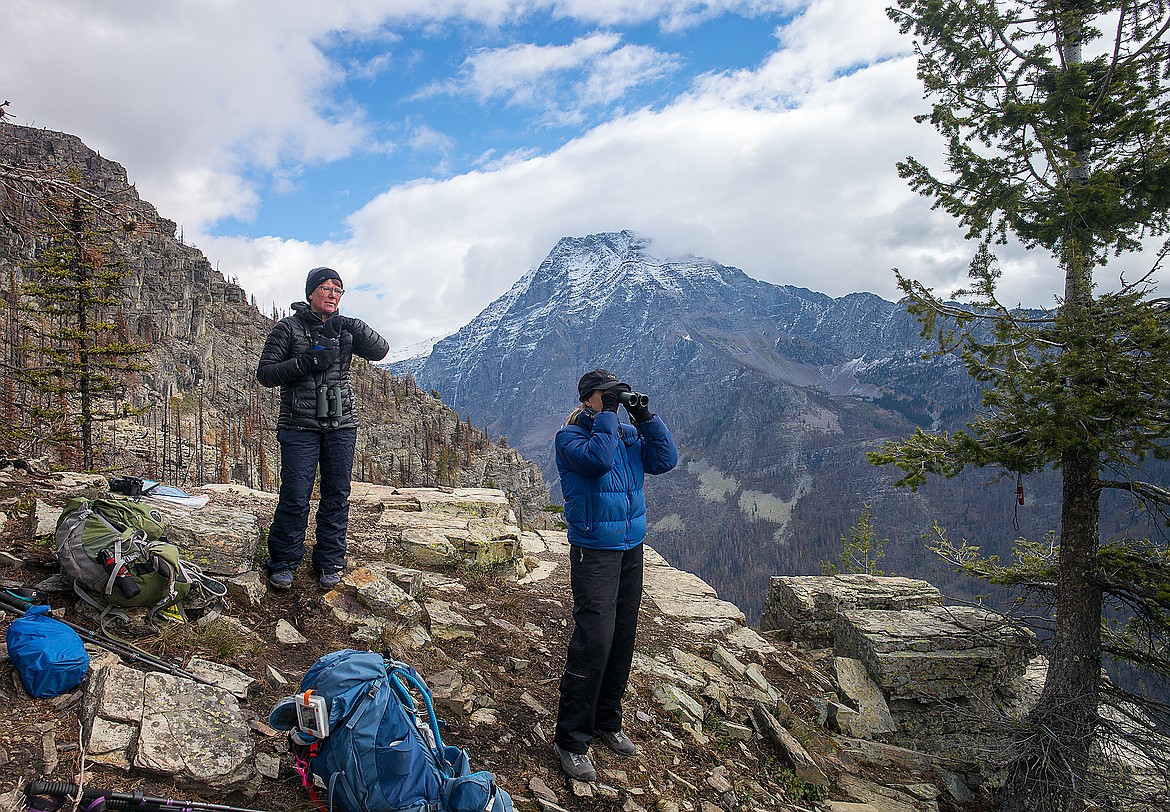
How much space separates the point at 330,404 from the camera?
6.37 meters

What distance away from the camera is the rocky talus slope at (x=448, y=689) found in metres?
3.81

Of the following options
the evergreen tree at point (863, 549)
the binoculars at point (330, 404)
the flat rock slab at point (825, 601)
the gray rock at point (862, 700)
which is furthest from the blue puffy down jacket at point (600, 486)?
the evergreen tree at point (863, 549)

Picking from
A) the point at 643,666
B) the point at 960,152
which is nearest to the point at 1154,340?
the point at 960,152

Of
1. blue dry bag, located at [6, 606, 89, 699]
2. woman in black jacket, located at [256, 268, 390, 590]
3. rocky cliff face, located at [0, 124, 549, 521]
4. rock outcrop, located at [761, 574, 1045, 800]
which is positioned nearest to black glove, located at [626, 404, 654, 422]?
woman in black jacket, located at [256, 268, 390, 590]

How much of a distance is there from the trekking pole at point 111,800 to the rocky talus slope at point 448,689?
0.15m

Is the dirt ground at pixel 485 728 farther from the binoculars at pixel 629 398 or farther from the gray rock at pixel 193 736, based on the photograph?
the binoculars at pixel 629 398

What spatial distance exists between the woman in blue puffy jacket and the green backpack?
3.50 m

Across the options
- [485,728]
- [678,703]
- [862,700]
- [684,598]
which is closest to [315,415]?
[485,728]

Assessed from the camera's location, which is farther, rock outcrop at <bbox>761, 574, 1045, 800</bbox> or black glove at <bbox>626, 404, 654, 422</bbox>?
rock outcrop at <bbox>761, 574, 1045, 800</bbox>

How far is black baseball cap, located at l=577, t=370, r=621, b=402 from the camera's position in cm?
534

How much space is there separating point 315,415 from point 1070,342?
8.33m

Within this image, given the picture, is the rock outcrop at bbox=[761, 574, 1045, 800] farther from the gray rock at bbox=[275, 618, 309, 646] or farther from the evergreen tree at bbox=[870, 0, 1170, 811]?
the gray rock at bbox=[275, 618, 309, 646]

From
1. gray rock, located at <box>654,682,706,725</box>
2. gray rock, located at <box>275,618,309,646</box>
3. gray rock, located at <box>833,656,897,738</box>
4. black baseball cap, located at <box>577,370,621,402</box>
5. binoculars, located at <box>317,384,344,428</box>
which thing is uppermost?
black baseball cap, located at <box>577,370,621,402</box>

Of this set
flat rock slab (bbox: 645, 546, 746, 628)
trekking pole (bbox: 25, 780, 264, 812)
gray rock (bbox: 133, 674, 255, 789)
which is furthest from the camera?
flat rock slab (bbox: 645, 546, 746, 628)
